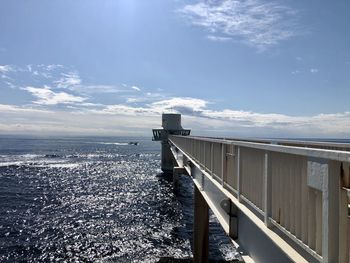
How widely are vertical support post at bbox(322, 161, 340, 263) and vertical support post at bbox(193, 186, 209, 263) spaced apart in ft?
47.5

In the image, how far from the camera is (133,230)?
75.1ft

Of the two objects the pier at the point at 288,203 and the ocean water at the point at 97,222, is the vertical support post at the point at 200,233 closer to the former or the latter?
the ocean water at the point at 97,222

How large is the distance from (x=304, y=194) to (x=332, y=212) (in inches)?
29.3

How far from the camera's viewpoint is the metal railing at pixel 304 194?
323 centimetres

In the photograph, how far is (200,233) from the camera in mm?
18047

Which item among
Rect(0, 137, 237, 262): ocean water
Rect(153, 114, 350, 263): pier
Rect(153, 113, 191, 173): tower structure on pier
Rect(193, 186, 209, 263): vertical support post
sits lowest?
Rect(0, 137, 237, 262): ocean water

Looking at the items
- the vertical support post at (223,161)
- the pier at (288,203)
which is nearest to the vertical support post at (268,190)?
the pier at (288,203)

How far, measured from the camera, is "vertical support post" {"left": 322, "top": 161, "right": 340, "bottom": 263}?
128 inches

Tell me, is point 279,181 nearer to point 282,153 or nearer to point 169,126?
point 282,153

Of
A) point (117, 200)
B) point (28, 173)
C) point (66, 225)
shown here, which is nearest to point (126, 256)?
point (66, 225)

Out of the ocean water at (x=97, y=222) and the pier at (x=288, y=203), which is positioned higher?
the pier at (x=288, y=203)

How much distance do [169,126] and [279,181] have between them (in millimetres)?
57821

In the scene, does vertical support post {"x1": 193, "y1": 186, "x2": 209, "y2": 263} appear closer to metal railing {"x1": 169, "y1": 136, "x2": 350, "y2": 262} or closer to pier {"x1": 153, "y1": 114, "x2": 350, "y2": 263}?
pier {"x1": 153, "y1": 114, "x2": 350, "y2": 263}

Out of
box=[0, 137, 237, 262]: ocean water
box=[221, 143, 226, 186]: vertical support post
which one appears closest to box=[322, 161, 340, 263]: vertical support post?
box=[221, 143, 226, 186]: vertical support post
